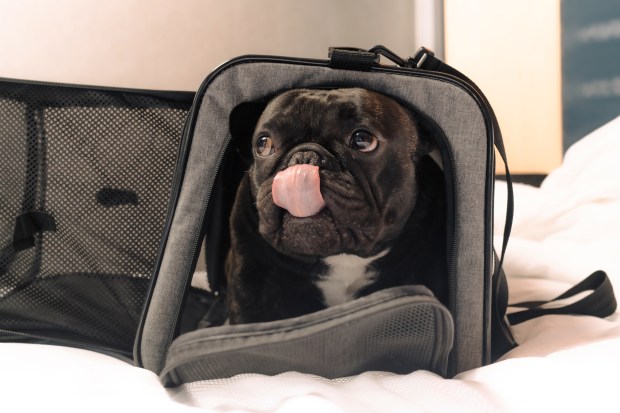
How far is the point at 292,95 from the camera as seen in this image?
896 mm

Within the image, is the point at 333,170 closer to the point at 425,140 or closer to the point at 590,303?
the point at 425,140

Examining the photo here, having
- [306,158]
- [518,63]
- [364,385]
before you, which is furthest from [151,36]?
[518,63]

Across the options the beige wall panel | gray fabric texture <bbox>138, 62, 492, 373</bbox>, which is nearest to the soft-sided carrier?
gray fabric texture <bbox>138, 62, 492, 373</bbox>

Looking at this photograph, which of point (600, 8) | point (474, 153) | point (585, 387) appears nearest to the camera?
point (585, 387)

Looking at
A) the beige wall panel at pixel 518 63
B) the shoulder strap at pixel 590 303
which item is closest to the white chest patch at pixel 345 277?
the shoulder strap at pixel 590 303

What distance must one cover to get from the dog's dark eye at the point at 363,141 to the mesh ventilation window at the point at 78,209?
0.36 meters

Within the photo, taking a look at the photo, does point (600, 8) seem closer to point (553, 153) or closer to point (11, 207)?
point (553, 153)

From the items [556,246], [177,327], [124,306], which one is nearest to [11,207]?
[124,306]

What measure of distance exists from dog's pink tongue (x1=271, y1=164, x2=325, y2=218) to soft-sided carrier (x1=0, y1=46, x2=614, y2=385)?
173mm

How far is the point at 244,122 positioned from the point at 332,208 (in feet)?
0.81

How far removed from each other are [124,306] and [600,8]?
1.70 m

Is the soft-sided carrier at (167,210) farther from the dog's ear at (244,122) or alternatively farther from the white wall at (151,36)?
the white wall at (151,36)

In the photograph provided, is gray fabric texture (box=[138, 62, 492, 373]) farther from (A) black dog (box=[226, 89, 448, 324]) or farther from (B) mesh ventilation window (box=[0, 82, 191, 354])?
(B) mesh ventilation window (box=[0, 82, 191, 354])

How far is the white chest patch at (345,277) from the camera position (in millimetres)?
976
